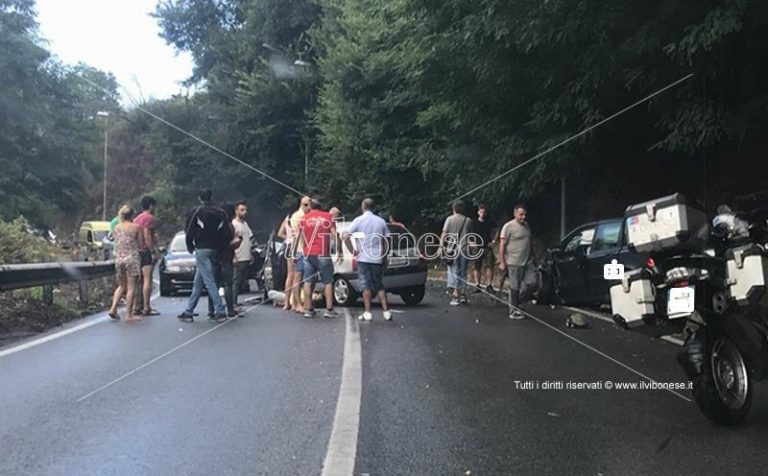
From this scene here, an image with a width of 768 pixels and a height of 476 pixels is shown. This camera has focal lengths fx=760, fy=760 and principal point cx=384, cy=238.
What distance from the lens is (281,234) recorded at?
13430 mm

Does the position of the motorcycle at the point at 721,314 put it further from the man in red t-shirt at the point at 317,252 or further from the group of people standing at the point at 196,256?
the group of people standing at the point at 196,256

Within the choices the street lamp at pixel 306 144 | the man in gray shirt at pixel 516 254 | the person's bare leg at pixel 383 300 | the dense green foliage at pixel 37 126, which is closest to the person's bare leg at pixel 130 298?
the person's bare leg at pixel 383 300

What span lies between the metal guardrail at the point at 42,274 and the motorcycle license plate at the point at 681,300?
27.8 feet

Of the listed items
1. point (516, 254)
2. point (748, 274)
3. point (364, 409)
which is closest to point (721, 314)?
point (748, 274)

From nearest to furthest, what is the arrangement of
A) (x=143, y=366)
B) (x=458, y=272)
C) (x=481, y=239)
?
(x=143, y=366) < (x=458, y=272) < (x=481, y=239)

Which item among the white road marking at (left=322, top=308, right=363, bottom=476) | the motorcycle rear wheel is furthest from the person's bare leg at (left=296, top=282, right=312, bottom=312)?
the motorcycle rear wheel

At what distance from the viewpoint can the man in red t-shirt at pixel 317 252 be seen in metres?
11.6

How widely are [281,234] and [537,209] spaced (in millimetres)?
10346

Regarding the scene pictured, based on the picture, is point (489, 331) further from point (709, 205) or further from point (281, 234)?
point (709, 205)

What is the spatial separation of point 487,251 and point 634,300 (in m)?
10.4

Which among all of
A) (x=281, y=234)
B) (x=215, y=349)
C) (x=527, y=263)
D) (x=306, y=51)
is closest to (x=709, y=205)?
(x=527, y=263)

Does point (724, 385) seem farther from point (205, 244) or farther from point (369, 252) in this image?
point (205, 244)

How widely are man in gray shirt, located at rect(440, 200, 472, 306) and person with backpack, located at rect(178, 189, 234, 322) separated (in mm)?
4306

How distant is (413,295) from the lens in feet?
46.2
